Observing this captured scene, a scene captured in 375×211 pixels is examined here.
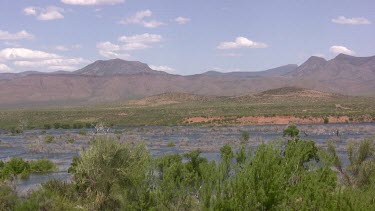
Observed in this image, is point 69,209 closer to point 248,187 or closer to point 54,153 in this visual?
point 248,187

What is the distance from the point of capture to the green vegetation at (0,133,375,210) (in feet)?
47.5

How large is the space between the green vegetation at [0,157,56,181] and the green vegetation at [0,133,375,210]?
1420 centimetres

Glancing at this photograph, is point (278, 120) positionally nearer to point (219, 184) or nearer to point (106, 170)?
point (106, 170)

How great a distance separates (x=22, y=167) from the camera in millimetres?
41250

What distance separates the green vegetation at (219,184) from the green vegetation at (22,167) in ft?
46.6

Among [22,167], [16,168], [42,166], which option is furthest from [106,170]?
[42,166]

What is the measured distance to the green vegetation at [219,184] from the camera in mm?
14469

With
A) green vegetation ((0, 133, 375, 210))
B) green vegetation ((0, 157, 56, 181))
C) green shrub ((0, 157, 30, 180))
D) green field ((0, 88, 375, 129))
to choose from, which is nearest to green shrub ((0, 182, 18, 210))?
green vegetation ((0, 133, 375, 210))

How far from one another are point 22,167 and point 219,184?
95.7 ft

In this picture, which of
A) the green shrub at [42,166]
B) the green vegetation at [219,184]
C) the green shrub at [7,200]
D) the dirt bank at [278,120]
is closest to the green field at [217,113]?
the dirt bank at [278,120]

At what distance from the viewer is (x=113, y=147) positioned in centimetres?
2566

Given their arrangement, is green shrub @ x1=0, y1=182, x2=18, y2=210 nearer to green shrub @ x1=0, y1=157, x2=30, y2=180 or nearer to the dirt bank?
green shrub @ x1=0, y1=157, x2=30, y2=180

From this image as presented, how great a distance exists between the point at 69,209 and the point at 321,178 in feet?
37.0

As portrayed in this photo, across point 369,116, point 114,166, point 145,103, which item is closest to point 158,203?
point 114,166
